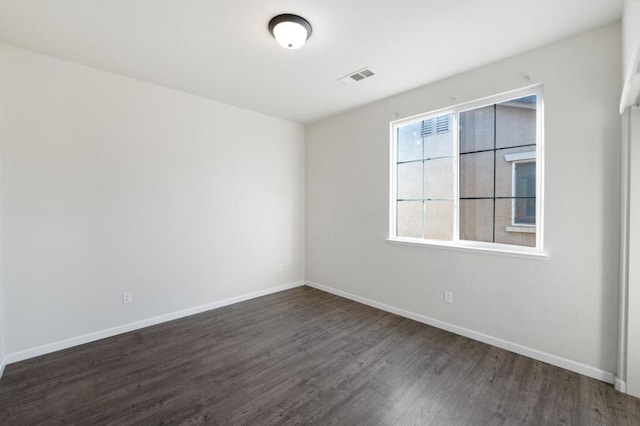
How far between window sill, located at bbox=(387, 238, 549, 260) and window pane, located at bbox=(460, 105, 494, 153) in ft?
3.38

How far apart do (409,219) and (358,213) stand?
0.74m

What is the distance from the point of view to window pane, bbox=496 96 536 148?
2607 millimetres

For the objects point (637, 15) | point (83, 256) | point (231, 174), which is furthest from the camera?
point (231, 174)

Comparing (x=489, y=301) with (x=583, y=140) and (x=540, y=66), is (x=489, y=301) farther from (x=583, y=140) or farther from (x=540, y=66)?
(x=540, y=66)

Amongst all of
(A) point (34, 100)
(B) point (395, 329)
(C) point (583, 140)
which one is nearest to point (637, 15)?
(C) point (583, 140)

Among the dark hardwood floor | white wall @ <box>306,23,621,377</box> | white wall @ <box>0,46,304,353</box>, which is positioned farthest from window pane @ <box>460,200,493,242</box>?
white wall @ <box>0,46,304,353</box>

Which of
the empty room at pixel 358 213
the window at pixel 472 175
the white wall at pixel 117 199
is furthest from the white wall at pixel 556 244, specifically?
the white wall at pixel 117 199

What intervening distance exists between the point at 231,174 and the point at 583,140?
149 inches

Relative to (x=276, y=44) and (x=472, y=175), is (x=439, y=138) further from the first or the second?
(x=276, y=44)

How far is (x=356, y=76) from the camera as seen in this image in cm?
301

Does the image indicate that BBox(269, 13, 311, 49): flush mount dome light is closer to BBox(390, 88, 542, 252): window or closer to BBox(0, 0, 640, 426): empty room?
BBox(0, 0, 640, 426): empty room

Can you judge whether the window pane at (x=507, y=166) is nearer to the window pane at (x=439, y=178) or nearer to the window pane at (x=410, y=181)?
the window pane at (x=439, y=178)

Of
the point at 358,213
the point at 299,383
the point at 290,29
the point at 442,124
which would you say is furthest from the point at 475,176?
the point at 299,383

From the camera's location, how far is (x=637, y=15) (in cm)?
131
